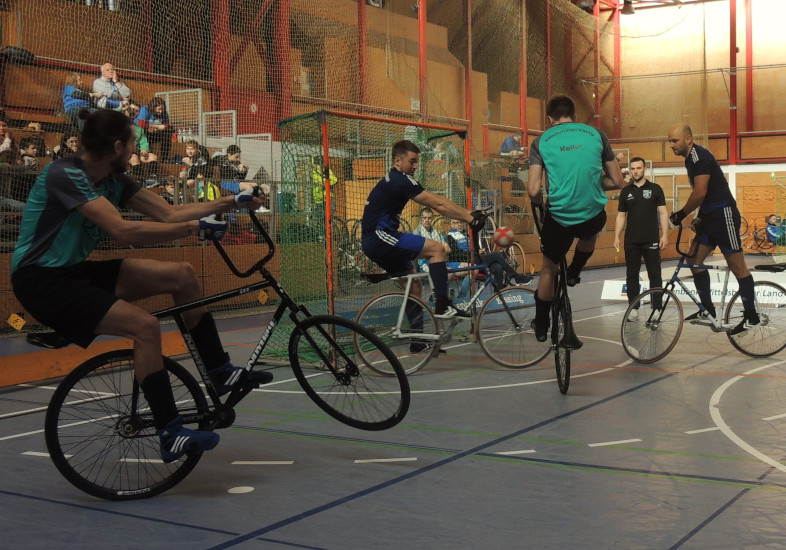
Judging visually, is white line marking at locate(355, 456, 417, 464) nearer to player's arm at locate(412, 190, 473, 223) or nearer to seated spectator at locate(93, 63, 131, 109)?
player's arm at locate(412, 190, 473, 223)

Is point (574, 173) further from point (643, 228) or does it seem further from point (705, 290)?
point (643, 228)

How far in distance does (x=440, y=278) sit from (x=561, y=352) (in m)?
1.45

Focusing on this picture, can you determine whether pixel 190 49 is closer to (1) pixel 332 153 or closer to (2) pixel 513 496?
(1) pixel 332 153

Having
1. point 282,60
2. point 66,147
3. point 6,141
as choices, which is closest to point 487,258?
point 66,147

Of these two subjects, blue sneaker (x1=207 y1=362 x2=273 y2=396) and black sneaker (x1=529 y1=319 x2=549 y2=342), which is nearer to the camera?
blue sneaker (x1=207 y1=362 x2=273 y2=396)

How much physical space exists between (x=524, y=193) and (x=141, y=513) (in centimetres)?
2093

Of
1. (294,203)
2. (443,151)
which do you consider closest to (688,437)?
(294,203)

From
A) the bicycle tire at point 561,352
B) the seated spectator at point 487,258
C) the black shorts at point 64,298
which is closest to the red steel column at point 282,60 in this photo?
the seated spectator at point 487,258

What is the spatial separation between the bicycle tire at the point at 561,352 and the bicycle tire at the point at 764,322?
229cm

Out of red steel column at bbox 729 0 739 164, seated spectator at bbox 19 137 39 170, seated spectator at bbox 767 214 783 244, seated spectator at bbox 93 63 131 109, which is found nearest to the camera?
seated spectator at bbox 19 137 39 170

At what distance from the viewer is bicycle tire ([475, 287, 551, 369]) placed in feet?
26.9

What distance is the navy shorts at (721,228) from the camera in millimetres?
8633

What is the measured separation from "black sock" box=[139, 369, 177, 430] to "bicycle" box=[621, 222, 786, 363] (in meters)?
4.90

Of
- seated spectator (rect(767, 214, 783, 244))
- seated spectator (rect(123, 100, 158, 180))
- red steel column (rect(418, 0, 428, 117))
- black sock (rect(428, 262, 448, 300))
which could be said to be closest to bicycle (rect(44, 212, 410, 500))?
black sock (rect(428, 262, 448, 300))
